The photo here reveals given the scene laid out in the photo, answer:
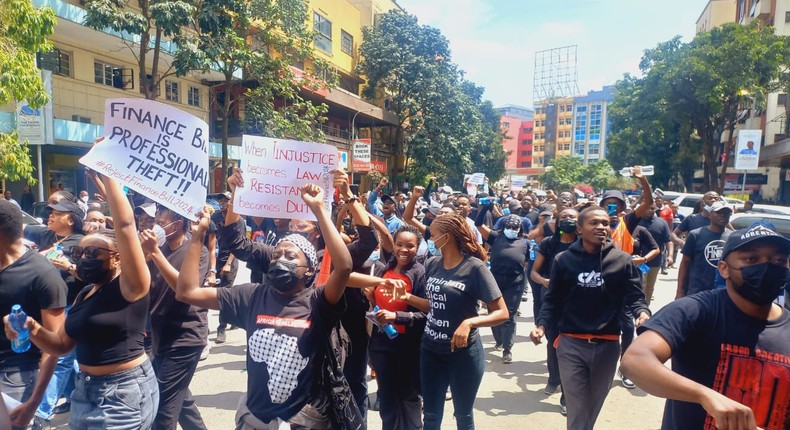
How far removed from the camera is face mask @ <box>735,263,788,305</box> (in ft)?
6.56

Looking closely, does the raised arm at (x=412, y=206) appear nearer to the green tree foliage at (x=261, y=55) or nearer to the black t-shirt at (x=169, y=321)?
the black t-shirt at (x=169, y=321)

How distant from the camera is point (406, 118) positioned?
36188 millimetres

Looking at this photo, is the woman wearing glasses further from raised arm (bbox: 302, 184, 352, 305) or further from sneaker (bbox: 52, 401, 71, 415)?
sneaker (bbox: 52, 401, 71, 415)

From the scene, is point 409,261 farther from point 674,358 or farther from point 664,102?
point 664,102

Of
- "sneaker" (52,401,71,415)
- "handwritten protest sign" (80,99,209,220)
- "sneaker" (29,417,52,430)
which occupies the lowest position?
"sneaker" (52,401,71,415)

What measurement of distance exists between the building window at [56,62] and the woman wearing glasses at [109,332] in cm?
1805

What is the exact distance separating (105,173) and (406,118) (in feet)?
112

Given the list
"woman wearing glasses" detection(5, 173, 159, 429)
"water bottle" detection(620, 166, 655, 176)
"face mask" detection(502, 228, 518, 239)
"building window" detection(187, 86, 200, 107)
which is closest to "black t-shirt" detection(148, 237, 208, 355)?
"woman wearing glasses" detection(5, 173, 159, 429)

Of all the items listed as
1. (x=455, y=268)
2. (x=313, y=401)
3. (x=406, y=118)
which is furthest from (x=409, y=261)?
(x=406, y=118)

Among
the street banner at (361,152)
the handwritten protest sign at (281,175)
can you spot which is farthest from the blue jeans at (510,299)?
the street banner at (361,152)

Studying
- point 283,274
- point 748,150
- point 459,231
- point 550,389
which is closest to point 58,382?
point 283,274

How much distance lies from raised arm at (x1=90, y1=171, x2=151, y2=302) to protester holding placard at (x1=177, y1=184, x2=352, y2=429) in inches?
15.8

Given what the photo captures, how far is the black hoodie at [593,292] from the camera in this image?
3.65 m

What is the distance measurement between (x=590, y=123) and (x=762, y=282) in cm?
11716
